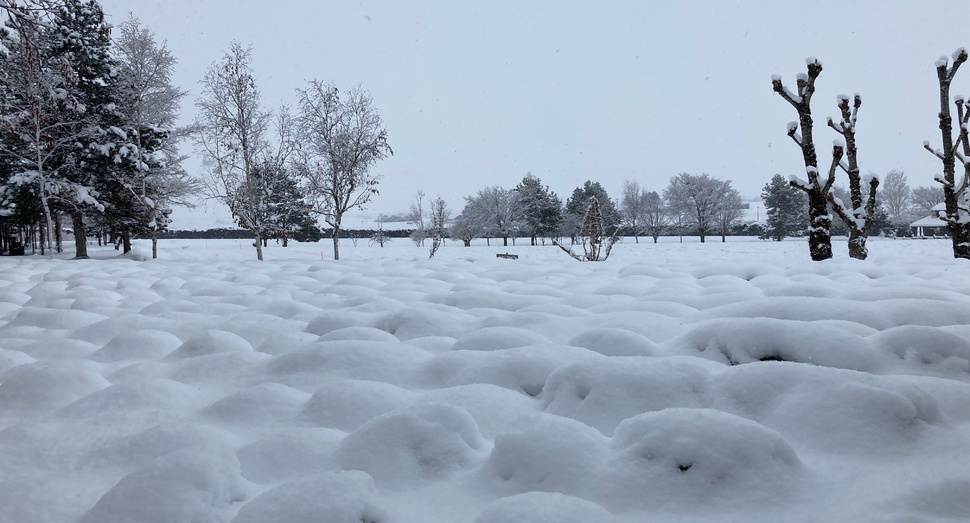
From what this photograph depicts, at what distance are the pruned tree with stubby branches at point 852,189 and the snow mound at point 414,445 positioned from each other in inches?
254

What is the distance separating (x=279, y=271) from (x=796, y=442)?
19.0 ft

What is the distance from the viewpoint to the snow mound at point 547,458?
146 centimetres

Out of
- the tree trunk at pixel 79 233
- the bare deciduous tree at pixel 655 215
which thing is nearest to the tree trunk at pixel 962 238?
the tree trunk at pixel 79 233

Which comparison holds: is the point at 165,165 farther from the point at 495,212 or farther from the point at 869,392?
the point at 495,212

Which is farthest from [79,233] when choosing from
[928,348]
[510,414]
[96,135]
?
[928,348]

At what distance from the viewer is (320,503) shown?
4.31ft

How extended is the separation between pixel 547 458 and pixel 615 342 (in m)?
1.16

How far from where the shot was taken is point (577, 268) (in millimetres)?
5852

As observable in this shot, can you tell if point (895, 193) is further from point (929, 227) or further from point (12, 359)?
point (12, 359)

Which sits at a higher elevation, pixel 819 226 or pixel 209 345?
pixel 819 226

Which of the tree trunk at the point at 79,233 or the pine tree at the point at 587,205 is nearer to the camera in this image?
the tree trunk at the point at 79,233

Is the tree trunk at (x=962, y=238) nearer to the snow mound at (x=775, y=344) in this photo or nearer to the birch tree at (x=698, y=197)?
the snow mound at (x=775, y=344)

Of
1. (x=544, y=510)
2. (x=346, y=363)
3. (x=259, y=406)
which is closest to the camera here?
(x=544, y=510)

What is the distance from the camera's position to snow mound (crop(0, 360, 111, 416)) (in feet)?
7.34
